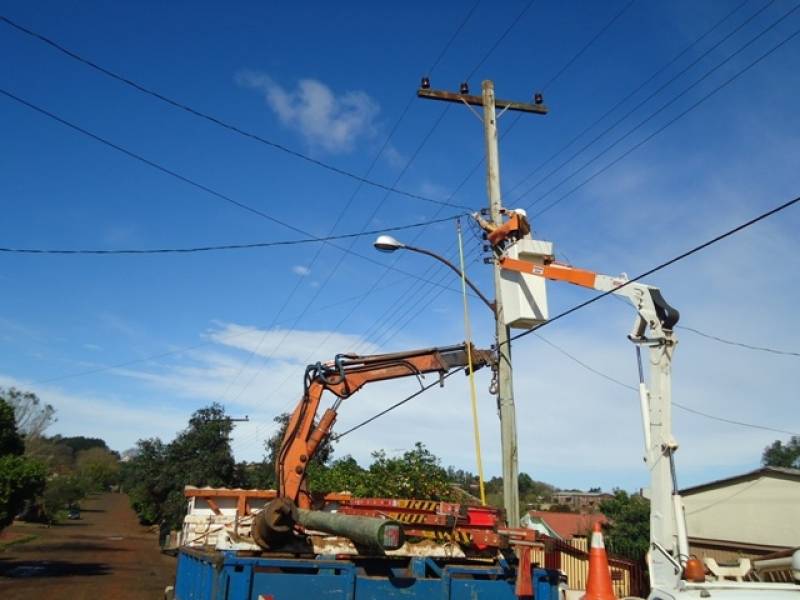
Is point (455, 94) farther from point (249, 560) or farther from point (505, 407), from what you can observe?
point (249, 560)

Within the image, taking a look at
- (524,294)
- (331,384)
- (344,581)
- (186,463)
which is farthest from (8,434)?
(344,581)

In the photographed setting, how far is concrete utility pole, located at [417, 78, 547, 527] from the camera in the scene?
1026cm

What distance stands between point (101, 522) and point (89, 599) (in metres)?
62.2

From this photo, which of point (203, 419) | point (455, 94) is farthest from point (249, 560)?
point (203, 419)

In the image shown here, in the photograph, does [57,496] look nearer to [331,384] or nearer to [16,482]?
[16,482]

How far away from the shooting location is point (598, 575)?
6.10m

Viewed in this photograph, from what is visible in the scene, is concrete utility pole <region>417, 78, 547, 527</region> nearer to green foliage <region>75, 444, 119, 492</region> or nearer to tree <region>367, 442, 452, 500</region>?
tree <region>367, 442, 452, 500</region>

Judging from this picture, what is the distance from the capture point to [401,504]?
771 centimetres

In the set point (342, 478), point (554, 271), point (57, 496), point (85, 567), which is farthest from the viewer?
point (57, 496)

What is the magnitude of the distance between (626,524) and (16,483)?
26660 millimetres

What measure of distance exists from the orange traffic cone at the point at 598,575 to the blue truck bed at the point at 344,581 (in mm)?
855

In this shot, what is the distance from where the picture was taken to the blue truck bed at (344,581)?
6.19 meters

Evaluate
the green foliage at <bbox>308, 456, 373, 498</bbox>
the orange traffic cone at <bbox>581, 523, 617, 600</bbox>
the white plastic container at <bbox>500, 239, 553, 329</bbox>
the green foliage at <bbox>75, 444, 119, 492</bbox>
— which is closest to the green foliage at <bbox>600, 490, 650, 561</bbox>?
the green foliage at <bbox>308, 456, 373, 498</bbox>

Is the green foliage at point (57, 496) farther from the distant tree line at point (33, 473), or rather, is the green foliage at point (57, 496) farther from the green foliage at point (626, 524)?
the green foliage at point (626, 524)
